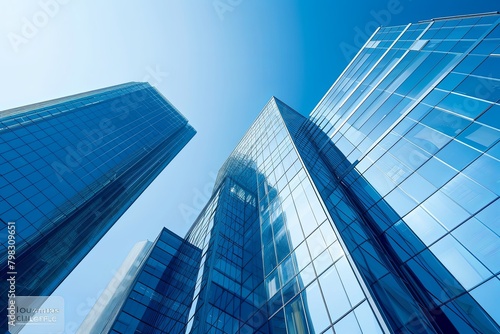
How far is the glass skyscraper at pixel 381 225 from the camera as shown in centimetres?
1119

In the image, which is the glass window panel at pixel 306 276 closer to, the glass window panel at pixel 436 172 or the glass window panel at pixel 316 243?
the glass window panel at pixel 316 243

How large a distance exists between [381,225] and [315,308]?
791 cm

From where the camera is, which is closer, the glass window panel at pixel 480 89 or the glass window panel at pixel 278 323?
the glass window panel at pixel 278 323

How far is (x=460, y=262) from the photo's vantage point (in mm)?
11969

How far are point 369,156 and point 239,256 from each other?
1341cm

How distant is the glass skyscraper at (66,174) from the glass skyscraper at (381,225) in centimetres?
2170

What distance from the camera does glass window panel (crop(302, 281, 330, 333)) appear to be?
1108cm

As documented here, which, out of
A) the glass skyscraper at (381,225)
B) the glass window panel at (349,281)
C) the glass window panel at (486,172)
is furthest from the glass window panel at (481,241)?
the glass window panel at (349,281)

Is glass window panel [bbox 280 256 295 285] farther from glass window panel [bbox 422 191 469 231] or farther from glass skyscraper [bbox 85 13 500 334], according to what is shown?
glass window panel [bbox 422 191 469 231]

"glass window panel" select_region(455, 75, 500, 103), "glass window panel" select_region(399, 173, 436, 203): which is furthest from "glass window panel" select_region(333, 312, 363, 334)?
"glass window panel" select_region(455, 75, 500, 103)

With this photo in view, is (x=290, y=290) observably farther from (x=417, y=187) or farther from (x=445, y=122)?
(x=445, y=122)

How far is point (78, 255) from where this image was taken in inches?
2047

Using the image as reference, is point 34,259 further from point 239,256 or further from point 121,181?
point 239,256

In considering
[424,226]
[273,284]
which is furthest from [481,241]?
[273,284]
